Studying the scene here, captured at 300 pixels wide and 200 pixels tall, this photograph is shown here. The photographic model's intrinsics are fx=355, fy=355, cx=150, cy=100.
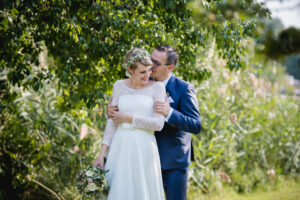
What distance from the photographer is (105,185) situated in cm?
258

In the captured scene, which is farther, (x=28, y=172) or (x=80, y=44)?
(x=28, y=172)

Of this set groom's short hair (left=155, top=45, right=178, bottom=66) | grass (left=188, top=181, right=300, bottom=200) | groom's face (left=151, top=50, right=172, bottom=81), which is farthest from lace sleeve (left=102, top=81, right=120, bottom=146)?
grass (left=188, top=181, right=300, bottom=200)

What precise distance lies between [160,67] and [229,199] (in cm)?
381

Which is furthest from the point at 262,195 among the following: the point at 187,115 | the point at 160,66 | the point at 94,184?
the point at 94,184

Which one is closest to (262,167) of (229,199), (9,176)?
(229,199)

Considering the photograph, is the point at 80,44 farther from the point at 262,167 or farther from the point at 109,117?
the point at 262,167

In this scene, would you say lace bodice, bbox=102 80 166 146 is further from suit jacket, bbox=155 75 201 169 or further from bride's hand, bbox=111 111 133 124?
suit jacket, bbox=155 75 201 169

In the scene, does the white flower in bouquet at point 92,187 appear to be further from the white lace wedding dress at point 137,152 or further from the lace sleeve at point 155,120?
the lace sleeve at point 155,120

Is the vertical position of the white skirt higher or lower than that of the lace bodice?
lower

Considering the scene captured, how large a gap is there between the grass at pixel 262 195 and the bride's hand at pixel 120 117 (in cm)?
345

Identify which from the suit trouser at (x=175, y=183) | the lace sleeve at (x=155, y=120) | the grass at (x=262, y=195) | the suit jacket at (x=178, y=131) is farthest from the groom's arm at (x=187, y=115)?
the grass at (x=262, y=195)

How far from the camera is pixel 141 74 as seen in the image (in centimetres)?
271

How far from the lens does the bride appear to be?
262 cm

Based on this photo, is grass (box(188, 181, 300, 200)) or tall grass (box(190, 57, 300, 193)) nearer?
grass (box(188, 181, 300, 200))
